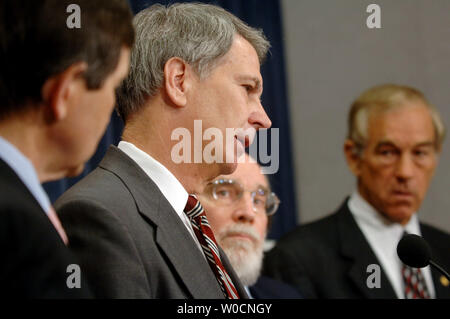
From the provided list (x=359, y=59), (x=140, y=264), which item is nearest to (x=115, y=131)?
(x=140, y=264)

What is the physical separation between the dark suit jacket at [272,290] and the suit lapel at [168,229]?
3.59 feet

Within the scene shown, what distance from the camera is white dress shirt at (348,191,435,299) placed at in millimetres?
2381

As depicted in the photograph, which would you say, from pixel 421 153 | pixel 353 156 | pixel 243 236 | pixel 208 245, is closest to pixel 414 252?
pixel 208 245

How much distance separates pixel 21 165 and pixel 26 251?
0.14 metres

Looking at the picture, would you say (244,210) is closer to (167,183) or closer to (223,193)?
(223,193)

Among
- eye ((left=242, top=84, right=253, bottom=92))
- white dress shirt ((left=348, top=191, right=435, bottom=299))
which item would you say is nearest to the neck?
eye ((left=242, top=84, right=253, bottom=92))

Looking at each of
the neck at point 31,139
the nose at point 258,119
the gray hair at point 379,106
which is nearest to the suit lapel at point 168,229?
the nose at point 258,119

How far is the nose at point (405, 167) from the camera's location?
2.63 m

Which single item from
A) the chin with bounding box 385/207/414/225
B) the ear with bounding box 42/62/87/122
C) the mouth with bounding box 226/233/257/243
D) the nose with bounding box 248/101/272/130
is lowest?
the chin with bounding box 385/207/414/225

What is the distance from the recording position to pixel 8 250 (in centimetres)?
74

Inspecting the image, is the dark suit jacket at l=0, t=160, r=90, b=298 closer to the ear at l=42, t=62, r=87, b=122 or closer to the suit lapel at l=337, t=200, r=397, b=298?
the ear at l=42, t=62, r=87, b=122

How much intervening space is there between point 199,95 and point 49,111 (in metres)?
0.57

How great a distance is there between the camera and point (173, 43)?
55.6 inches

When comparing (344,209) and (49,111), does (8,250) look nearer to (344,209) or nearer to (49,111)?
(49,111)
